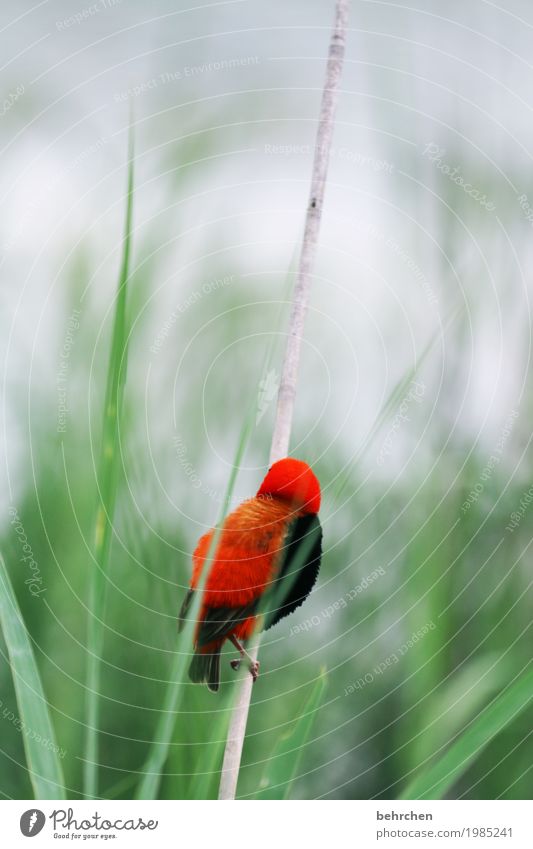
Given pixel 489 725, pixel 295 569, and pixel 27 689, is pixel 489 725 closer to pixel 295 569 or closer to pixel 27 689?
pixel 295 569

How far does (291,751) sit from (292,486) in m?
0.14

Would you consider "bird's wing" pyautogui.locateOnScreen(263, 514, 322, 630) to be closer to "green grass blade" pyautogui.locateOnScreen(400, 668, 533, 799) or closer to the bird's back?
the bird's back

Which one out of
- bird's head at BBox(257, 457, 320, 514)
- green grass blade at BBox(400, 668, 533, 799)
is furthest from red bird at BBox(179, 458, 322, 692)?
green grass blade at BBox(400, 668, 533, 799)

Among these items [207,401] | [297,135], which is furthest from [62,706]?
[297,135]

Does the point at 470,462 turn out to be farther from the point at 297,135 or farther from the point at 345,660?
the point at 297,135

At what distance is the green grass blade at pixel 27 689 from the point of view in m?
0.35

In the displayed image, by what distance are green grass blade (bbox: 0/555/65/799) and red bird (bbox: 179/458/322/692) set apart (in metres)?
0.08

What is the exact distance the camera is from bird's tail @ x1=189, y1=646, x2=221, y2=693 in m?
0.39

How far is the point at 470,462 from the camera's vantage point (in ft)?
1.57
